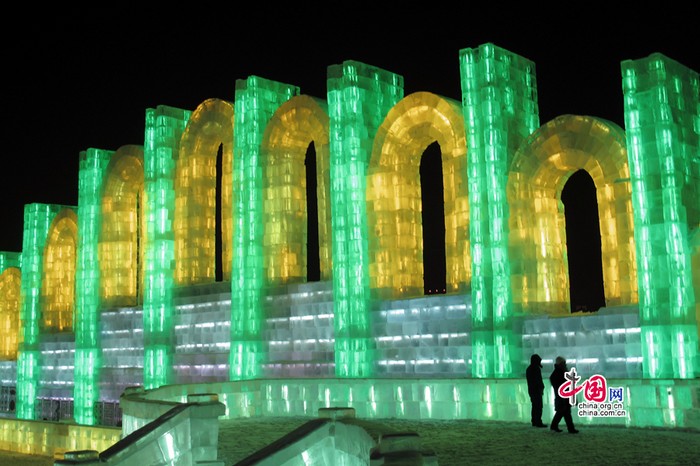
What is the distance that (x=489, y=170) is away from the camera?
22438 mm

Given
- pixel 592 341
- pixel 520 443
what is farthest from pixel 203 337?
pixel 520 443

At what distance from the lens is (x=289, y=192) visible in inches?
1110

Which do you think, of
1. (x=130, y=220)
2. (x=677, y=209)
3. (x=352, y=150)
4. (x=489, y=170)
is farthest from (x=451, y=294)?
(x=130, y=220)

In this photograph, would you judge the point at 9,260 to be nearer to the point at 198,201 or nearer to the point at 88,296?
Answer: the point at 88,296

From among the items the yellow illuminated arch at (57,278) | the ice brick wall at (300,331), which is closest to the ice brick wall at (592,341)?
the ice brick wall at (300,331)

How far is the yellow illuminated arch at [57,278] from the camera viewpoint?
38.0 metres

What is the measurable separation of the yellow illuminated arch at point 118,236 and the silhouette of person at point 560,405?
22.2 meters

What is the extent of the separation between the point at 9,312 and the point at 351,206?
2542 cm

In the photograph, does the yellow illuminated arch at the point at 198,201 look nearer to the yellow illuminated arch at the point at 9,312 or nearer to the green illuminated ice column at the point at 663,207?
the green illuminated ice column at the point at 663,207

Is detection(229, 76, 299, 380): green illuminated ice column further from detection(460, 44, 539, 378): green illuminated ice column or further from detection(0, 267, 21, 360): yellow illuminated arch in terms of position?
detection(0, 267, 21, 360): yellow illuminated arch

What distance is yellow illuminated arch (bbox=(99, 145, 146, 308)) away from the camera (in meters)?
34.3

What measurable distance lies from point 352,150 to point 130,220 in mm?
13107

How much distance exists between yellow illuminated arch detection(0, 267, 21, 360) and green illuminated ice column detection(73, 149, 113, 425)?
31.3 ft

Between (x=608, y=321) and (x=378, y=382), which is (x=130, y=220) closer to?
(x=378, y=382)
